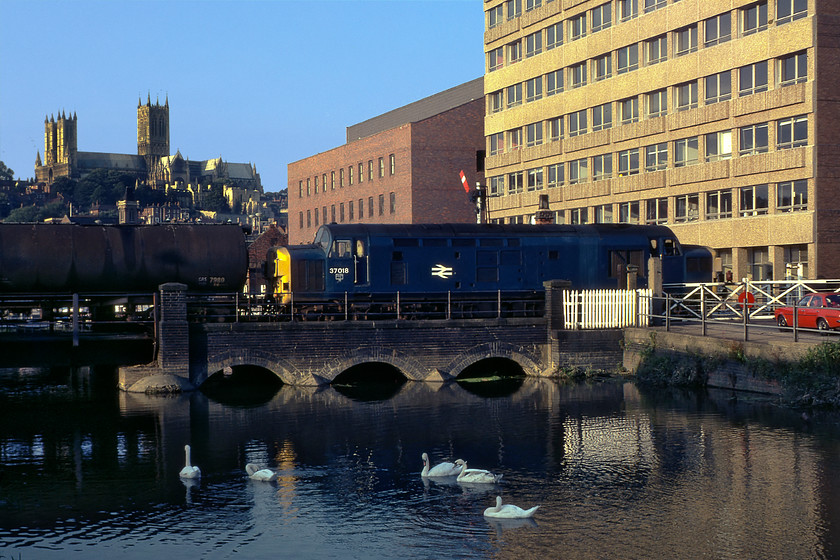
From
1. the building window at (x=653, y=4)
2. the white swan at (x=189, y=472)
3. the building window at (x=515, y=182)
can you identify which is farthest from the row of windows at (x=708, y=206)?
the white swan at (x=189, y=472)

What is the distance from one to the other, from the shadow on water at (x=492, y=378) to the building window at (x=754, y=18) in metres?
23.0

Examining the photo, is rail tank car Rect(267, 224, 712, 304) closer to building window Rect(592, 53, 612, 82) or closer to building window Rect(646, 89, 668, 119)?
building window Rect(646, 89, 668, 119)

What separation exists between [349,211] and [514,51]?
24.9 metres

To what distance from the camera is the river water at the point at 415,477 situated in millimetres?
14633

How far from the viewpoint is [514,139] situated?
70625 mm

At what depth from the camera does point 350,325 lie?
32.1 meters

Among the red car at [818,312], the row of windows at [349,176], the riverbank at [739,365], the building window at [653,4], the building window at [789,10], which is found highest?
the building window at [653,4]

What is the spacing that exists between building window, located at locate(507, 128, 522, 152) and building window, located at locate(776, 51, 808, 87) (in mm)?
24109

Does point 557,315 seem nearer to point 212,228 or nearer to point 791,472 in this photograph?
point 212,228

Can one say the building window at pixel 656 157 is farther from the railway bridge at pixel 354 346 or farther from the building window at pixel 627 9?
the railway bridge at pixel 354 346

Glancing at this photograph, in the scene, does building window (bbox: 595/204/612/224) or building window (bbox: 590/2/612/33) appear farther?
building window (bbox: 595/204/612/224)

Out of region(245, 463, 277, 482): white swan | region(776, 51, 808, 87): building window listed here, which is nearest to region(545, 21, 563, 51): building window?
region(776, 51, 808, 87): building window

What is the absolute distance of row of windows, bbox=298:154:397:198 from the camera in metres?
80.4

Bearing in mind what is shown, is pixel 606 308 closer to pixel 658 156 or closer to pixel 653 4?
pixel 658 156
